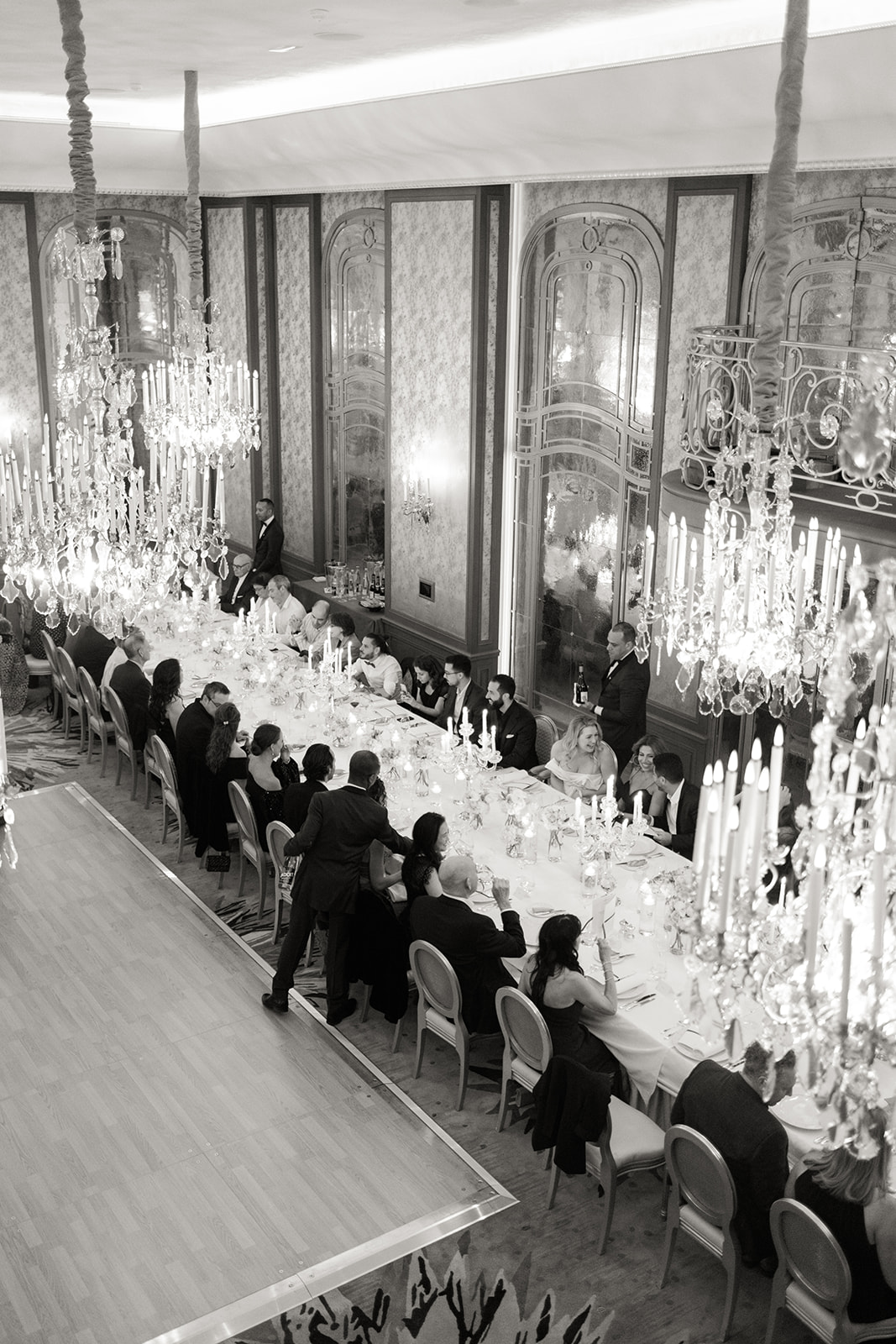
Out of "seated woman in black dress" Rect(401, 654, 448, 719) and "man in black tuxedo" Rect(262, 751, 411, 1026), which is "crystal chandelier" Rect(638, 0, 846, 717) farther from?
"seated woman in black dress" Rect(401, 654, 448, 719)

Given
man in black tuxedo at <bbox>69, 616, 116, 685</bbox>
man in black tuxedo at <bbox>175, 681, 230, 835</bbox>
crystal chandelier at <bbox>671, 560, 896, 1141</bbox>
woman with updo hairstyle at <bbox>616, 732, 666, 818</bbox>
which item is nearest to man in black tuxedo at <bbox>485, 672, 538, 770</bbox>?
woman with updo hairstyle at <bbox>616, 732, 666, 818</bbox>

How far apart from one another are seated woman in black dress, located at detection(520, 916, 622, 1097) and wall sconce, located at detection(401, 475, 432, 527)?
7.36m

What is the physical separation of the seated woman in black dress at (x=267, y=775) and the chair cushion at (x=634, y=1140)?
3638mm

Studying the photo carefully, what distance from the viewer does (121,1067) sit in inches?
312

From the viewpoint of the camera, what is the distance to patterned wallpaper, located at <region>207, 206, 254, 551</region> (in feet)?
55.1

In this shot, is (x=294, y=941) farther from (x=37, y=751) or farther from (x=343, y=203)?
(x=343, y=203)

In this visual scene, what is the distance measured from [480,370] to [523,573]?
202cm

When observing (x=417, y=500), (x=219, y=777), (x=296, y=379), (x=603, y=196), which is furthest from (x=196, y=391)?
(x=296, y=379)

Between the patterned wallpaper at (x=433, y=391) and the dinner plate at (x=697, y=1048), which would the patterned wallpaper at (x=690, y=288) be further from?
the dinner plate at (x=697, y=1048)

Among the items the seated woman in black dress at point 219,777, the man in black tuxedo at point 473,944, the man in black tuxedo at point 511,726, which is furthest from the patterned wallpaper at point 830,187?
the seated woman in black dress at point 219,777

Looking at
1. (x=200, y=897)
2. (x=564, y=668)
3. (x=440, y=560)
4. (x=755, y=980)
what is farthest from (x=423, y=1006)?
(x=440, y=560)

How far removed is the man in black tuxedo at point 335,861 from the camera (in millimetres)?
8000

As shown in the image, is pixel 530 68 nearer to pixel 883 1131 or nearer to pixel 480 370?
pixel 480 370

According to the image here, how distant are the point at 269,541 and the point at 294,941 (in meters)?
8.51
